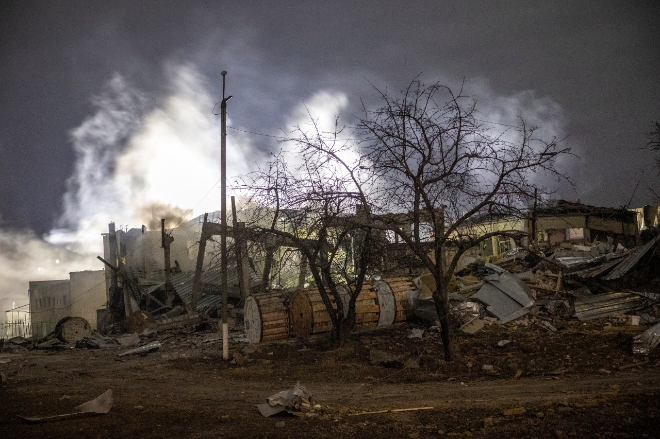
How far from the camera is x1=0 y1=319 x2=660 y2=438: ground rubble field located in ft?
19.8

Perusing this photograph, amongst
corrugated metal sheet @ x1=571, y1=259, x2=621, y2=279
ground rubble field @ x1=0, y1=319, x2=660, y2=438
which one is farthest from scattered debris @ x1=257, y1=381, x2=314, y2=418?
corrugated metal sheet @ x1=571, y1=259, x2=621, y2=279

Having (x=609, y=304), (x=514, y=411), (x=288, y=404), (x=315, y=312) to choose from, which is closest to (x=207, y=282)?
(x=315, y=312)

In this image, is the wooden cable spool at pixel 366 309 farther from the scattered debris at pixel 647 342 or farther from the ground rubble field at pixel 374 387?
the scattered debris at pixel 647 342

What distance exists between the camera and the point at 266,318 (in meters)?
13.4

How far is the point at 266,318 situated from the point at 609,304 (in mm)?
9952

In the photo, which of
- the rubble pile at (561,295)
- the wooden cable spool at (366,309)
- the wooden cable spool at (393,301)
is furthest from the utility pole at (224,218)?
the rubble pile at (561,295)

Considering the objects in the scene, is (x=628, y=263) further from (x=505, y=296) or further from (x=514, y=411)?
(x=514, y=411)

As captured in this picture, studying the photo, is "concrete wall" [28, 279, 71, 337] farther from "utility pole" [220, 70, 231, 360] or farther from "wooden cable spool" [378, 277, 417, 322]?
"wooden cable spool" [378, 277, 417, 322]

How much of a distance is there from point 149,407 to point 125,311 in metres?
22.9

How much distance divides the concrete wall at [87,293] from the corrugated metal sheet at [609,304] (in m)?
50.0

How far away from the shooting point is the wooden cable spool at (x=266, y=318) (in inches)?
528

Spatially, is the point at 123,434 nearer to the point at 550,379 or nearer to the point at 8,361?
the point at 550,379

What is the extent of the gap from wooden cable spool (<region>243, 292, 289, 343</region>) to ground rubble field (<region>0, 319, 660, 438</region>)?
1.32ft

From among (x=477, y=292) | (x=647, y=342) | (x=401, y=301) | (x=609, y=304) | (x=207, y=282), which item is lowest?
(x=647, y=342)
